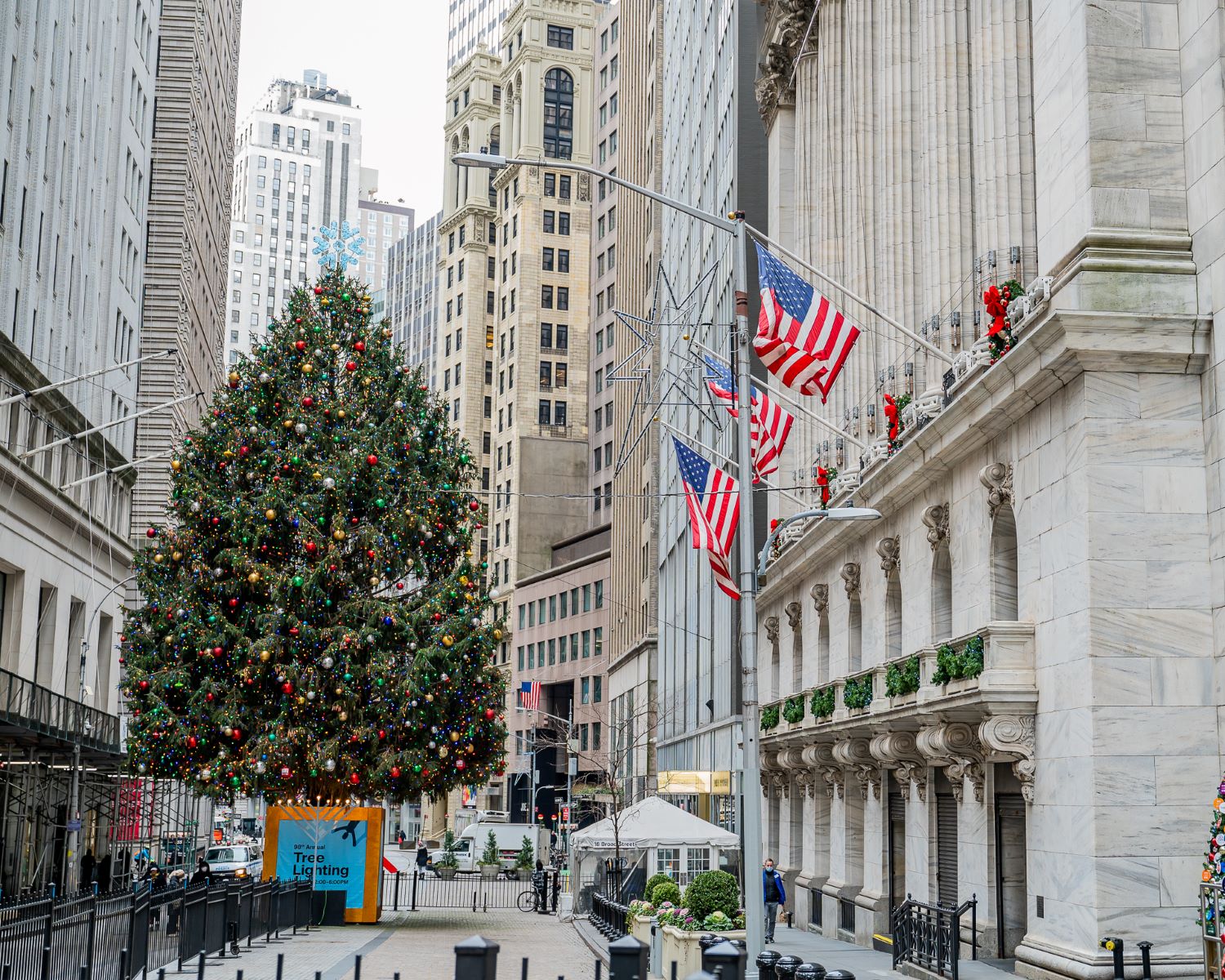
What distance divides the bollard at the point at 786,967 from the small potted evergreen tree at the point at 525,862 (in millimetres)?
52040

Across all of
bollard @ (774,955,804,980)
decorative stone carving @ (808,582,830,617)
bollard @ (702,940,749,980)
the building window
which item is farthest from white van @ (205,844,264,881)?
the building window

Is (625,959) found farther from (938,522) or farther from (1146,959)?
(938,522)

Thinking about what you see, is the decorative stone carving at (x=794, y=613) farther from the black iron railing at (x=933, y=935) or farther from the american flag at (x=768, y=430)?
the black iron railing at (x=933, y=935)

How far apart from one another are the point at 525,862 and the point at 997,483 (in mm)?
48105

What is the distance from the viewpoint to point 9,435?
4184 cm

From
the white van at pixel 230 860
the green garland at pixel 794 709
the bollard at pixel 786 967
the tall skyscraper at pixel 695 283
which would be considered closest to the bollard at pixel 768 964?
the bollard at pixel 786 967

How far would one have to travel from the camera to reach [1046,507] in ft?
68.6

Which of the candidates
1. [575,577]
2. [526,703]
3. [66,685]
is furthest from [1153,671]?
[575,577]

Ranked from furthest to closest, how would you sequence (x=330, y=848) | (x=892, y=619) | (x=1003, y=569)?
(x=330, y=848) < (x=892, y=619) < (x=1003, y=569)

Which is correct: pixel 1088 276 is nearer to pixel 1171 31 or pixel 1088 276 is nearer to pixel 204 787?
pixel 1171 31

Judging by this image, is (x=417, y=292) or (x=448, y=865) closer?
(x=448, y=865)

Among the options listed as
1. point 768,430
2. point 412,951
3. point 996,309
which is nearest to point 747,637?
point 996,309

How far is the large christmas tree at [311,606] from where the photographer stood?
108 ft

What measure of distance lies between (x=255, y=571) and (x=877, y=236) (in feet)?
53.7
